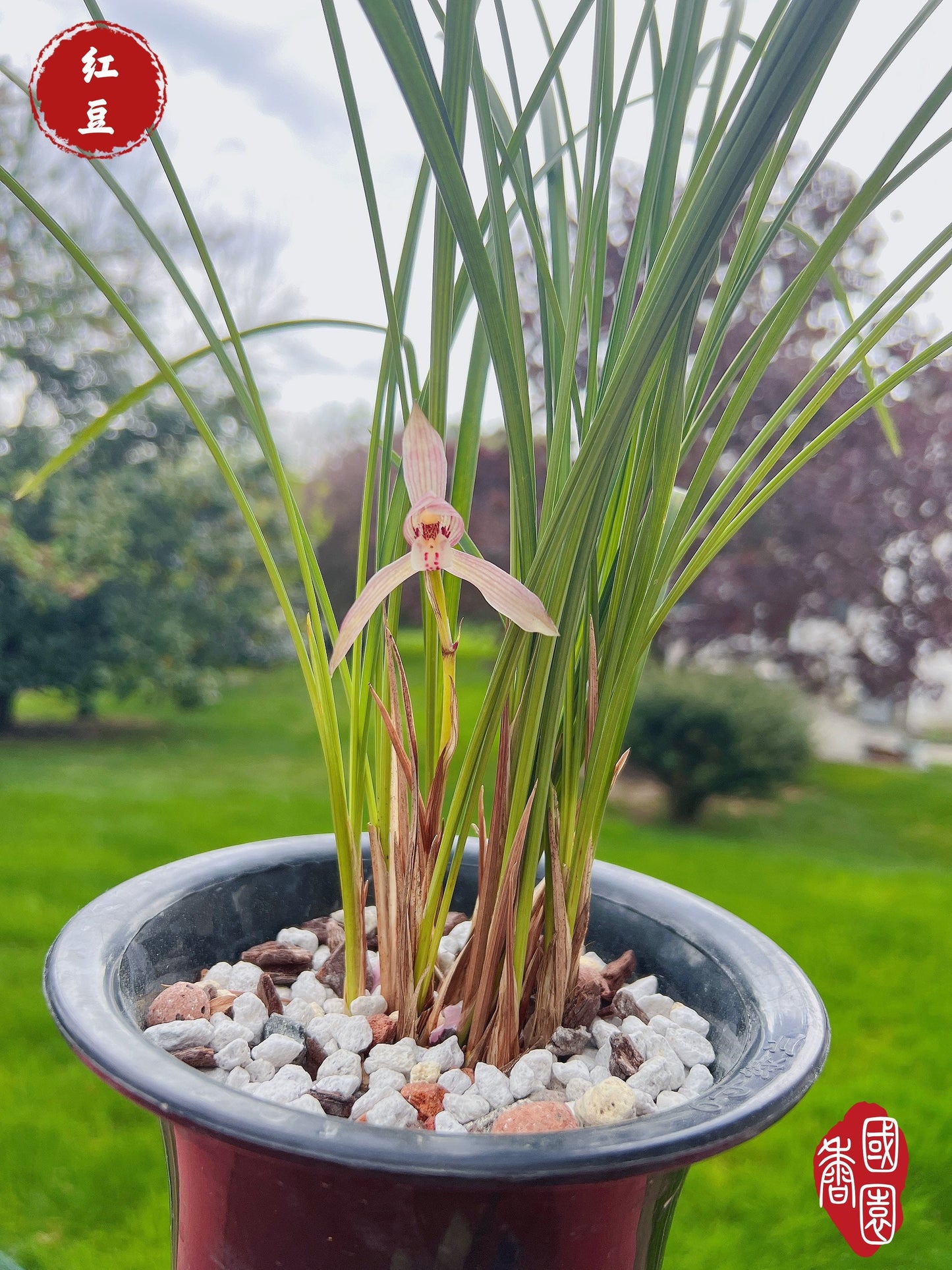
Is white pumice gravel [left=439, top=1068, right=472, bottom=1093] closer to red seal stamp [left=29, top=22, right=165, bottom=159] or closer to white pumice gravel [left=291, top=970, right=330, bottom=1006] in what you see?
white pumice gravel [left=291, top=970, right=330, bottom=1006]

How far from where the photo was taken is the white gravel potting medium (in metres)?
0.55

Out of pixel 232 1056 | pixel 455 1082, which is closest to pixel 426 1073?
pixel 455 1082

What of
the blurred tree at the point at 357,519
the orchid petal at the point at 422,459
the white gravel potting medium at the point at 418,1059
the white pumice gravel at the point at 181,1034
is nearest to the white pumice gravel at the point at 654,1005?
the white gravel potting medium at the point at 418,1059

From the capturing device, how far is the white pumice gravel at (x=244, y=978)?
0.70 metres

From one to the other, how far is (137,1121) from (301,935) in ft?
2.61

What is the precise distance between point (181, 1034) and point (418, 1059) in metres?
0.16

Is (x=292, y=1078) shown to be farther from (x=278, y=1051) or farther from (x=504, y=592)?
(x=504, y=592)

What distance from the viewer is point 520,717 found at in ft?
1.83

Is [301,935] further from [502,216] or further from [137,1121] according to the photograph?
[137,1121]

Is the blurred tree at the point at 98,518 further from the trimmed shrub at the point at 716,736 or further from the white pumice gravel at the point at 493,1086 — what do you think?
the white pumice gravel at the point at 493,1086

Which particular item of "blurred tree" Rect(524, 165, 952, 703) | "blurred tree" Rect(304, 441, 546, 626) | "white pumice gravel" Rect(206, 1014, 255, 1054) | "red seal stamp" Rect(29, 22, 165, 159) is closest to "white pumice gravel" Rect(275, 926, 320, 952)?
"white pumice gravel" Rect(206, 1014, 255, 1054)

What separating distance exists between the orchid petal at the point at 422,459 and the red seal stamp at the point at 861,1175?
27.4 inches

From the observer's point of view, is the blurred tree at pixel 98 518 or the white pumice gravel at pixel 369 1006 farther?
the blurred tree at pixel 98 518

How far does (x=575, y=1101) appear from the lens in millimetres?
563
